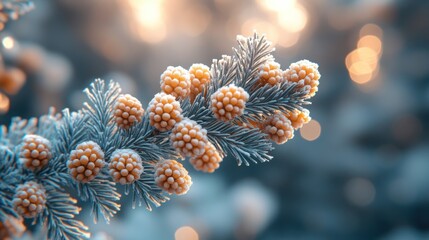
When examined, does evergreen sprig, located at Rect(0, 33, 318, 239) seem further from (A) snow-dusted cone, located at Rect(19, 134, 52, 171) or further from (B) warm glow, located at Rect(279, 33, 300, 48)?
(B) warm glow, located at Rect(279, 33, 300, 48)

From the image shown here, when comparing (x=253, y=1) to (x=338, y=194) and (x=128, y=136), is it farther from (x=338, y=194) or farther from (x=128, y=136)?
(x=128, y=136)

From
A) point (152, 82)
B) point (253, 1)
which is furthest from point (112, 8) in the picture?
point (253, 1)

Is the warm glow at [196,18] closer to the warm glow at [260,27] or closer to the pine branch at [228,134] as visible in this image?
the warm glow at [260,27]

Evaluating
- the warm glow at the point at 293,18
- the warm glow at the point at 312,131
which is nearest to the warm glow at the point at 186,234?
the warm glow at the point at 312,131

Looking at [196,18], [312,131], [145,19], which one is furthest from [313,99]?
[145,19]

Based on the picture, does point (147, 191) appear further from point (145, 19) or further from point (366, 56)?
point (366, 56)
